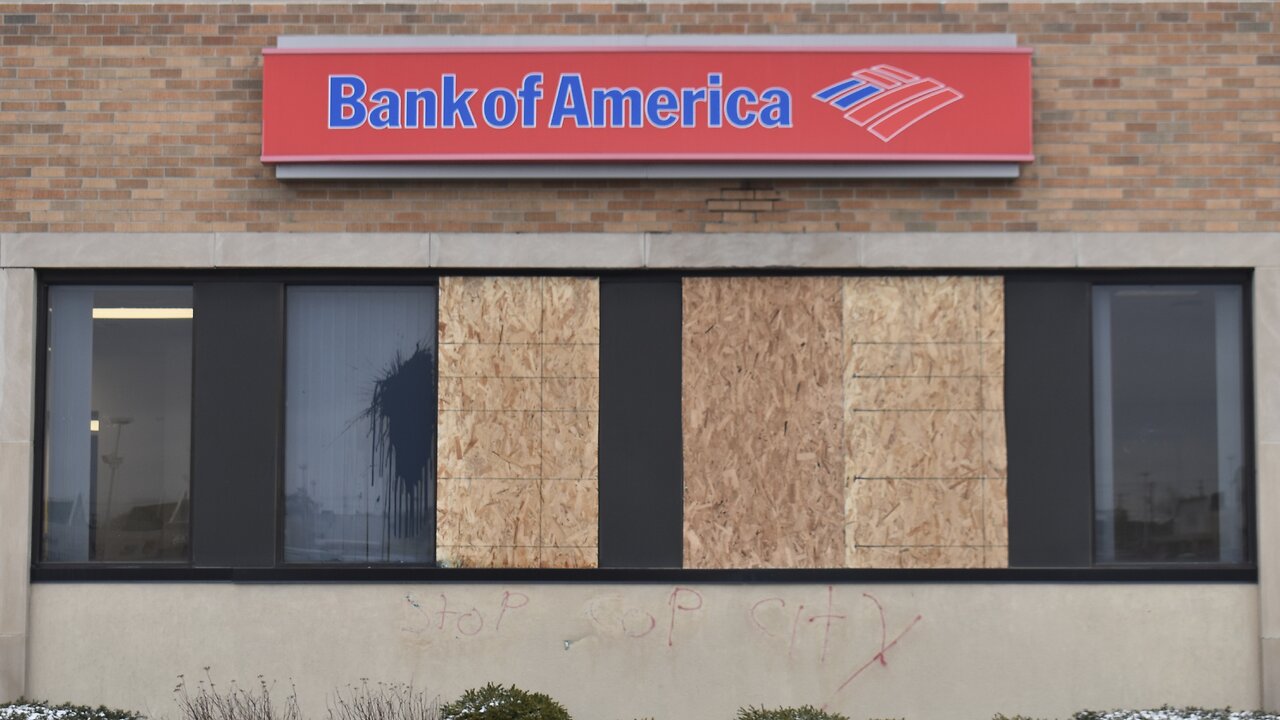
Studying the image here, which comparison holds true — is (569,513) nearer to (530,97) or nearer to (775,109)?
(530,97)

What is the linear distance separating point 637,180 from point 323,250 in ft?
8.27

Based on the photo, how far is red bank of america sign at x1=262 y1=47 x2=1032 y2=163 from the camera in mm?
9883

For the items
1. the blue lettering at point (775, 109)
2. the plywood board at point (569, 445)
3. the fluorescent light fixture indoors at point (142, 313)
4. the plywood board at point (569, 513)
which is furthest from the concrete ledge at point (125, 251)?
the blue lettering at point (775, 109)

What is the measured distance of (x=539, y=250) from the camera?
32.7 feet

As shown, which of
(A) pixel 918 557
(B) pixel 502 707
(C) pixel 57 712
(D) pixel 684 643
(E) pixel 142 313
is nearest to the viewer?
(B) pixel 502 707

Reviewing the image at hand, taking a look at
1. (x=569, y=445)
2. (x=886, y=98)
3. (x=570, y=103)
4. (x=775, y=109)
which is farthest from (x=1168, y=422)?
(x=570, y=103)

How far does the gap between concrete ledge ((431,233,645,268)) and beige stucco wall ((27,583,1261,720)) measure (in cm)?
252

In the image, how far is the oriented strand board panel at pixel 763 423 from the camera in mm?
9914

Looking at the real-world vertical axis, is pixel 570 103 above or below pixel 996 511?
above

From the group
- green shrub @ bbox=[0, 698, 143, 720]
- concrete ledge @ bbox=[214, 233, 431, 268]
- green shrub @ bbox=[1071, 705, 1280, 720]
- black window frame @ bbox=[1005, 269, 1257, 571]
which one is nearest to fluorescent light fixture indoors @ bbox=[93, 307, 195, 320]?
concrete ledge @ bbox=[214, 233, 431, 268]

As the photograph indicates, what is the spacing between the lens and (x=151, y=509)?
10.1 metres

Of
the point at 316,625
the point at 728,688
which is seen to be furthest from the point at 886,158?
the point at 316,625

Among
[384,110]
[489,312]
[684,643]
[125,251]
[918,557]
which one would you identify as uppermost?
[384,110]

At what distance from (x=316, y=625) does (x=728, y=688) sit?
3214 mm
